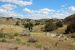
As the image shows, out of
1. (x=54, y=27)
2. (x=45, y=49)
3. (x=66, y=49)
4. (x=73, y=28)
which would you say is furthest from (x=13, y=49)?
(x=54, y=27)

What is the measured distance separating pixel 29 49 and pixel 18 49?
1399 millimetres

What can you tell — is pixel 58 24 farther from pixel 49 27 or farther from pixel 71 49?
pixel 71 49

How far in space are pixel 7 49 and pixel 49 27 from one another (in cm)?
4373

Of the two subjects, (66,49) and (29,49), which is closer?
(29,49)

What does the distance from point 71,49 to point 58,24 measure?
3913 centimetres

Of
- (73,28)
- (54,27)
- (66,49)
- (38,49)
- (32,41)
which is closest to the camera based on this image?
(38,49)

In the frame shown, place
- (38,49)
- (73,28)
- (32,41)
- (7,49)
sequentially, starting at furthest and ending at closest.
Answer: (73,28), (32,41), (38,49), (7,49)

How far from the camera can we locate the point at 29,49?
22.1 m

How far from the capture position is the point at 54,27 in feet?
209

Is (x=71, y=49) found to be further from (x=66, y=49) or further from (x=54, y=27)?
(x=54, y=27)

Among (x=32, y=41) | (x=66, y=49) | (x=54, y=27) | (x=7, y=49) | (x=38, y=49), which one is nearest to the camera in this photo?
(x=7, y=49)

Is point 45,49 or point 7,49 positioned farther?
point 45,49

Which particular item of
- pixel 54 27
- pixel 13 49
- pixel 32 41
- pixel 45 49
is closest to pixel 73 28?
pixel 54 27

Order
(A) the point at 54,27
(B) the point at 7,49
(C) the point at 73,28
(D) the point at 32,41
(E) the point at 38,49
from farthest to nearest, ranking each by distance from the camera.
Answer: (A) the point at 54,27
(C) the point at 73,28
(D) the point at 32,41
(E) the point at 38,49
(B) the point at 7,49
